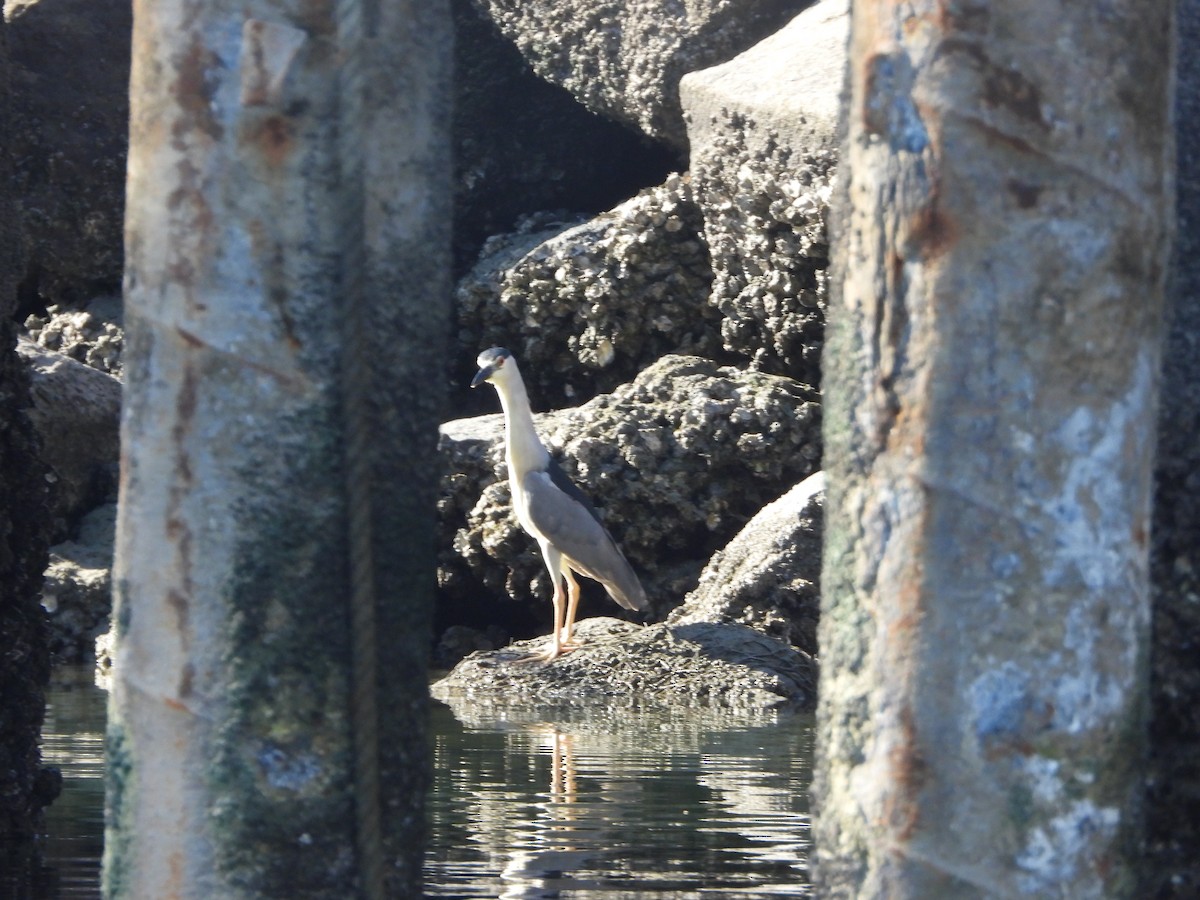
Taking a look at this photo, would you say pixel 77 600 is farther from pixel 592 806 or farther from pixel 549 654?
pixel 592 806

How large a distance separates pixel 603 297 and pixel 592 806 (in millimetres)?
6429

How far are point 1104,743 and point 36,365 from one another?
34.8 ft

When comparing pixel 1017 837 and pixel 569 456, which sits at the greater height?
pixel 569 456

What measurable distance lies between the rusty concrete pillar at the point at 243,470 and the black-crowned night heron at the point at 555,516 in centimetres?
737

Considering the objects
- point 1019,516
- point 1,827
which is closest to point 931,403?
point 1019,516

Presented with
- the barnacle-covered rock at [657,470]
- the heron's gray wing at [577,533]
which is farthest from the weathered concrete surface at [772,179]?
the heron's gray wing at [577,533]

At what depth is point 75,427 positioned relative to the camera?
39.1 feet

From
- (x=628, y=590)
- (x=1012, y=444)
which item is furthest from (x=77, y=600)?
(x=1012, y=444)

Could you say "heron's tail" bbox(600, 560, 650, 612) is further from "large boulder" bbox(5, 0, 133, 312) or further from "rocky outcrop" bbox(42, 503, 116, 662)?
"large boulder" bbox(5, 0, 133, 312)

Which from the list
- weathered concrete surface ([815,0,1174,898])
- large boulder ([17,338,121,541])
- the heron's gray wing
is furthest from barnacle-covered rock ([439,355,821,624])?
weathered concrete surface ([815,0,1174,898])

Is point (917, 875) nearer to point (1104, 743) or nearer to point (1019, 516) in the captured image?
point (1104, 743)

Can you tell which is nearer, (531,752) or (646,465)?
(531,752)

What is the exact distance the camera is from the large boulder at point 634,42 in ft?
38.5

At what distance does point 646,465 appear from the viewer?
1105 cm
